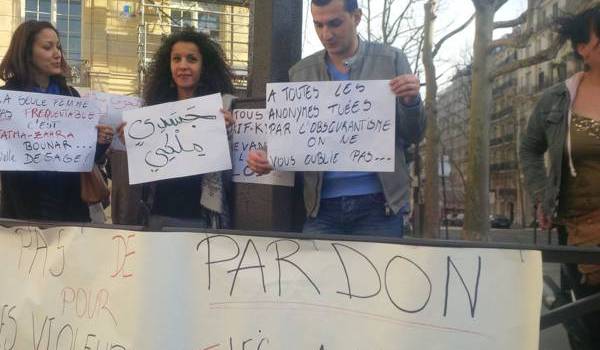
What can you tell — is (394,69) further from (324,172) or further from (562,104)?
(562,104)

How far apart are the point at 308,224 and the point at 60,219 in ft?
4.26

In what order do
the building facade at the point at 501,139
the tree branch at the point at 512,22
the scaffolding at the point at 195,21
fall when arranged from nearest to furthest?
the tree branch at the point at 512,22 < the scaffolding at the point at 195,21 < the building facade at the point at 501,139

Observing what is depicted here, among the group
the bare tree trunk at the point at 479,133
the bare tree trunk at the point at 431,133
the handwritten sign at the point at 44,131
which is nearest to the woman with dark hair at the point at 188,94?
the handwritten sign at the point at 44,131

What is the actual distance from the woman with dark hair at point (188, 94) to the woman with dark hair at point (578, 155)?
4.56ft

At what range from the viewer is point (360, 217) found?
2.63 m

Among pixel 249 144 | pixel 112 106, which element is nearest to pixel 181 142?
pixel 249 144

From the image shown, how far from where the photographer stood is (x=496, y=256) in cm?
185

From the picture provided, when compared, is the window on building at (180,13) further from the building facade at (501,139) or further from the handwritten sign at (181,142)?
the building facade at (501,139)

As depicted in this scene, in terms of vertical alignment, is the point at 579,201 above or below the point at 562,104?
below

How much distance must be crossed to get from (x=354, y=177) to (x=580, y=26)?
1145 mm

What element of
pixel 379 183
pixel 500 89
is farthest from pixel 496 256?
pixel 500 89

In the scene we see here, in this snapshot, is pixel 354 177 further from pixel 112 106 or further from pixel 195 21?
pixel 195 21

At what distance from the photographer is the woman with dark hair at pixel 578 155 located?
2580mm

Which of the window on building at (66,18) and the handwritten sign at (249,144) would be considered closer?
the handwritten sign at (249,144)
